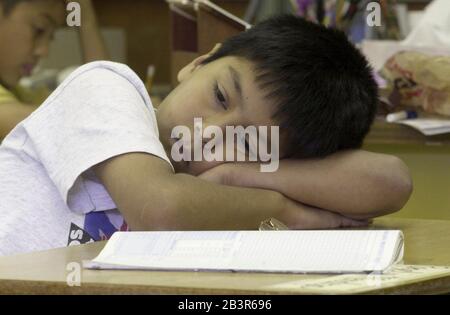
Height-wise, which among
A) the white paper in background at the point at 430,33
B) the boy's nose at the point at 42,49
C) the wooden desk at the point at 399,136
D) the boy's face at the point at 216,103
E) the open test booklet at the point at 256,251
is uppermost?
the boy's face at the point at 216,103

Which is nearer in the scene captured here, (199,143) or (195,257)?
(195,257)

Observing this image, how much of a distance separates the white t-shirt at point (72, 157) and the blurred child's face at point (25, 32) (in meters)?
1.52

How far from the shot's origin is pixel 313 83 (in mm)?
1355

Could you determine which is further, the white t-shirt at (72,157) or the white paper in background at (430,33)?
the white paper in background at (430,33)

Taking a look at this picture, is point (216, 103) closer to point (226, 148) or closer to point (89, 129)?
point (226, 148)

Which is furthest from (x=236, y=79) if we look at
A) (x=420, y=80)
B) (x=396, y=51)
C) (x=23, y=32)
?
(x=23, y=32)

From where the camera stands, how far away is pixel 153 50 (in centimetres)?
563

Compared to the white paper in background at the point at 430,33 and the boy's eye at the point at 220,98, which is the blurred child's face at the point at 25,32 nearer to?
the white paper in background at the point at 430,33

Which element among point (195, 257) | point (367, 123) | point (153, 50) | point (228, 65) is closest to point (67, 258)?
point (195, 257)

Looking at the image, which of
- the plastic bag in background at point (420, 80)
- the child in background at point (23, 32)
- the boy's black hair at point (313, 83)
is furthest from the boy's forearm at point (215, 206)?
the child in background at point (23, 32)

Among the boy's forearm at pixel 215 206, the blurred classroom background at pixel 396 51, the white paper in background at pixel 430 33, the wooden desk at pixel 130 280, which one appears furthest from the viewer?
the white paper in background at pixel 430 33

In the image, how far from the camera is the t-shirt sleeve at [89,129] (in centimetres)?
122
